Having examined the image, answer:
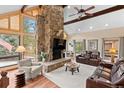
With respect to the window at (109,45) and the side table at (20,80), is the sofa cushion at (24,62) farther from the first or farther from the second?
the window at (109,45)

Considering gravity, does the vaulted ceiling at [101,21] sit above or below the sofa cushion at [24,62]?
above

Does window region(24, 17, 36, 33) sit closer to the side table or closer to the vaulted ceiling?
the vaulted ceiling

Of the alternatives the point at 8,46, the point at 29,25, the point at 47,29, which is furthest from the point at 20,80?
the point at 29,25

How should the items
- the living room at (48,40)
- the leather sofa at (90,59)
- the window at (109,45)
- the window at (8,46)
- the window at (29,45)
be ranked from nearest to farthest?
1. the living room at (48,40)
2. the window at (8,46)
3. the window at (29,45)
4. the leather sofa at (90,59)
5. the window at (109,45)

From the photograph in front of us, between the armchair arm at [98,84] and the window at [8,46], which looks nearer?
the armchair arm at [98,84]

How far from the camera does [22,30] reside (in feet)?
25.9

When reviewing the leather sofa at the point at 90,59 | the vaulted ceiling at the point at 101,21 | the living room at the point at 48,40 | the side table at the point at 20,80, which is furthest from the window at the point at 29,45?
the side table at the point at 20,80

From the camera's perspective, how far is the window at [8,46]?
696 centimetres

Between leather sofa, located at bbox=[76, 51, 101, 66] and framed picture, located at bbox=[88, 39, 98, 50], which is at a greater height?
framed picture, located at bbox=[88, 39, 98, 50]

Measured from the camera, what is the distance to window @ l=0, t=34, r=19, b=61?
6.96 metres

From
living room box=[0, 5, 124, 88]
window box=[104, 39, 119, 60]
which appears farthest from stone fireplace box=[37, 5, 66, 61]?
window box=[104, 39, 119, 60]

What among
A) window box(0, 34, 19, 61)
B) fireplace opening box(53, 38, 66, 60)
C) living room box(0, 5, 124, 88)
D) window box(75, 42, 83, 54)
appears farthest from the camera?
window box(75, 42, 83, 54)

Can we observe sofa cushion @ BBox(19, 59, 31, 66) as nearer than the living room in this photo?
Yes
